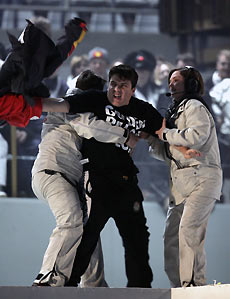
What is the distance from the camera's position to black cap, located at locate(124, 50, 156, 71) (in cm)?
509

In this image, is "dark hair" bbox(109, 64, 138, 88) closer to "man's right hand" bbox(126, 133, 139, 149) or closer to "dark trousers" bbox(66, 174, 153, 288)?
"man's right hand" bbox(126, 133, 139, 149)

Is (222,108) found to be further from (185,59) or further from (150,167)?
(150,167)

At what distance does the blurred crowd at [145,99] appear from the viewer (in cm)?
470

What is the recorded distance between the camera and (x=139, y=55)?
16.8ft

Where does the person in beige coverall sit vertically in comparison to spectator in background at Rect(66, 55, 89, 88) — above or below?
below

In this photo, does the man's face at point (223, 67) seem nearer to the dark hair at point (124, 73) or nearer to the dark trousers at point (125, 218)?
the dark hair at point (124, 73)

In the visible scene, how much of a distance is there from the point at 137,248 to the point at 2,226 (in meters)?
1.71

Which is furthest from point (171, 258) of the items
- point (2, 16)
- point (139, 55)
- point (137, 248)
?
point (2, 16)

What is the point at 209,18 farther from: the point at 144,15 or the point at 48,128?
the point at 48,128

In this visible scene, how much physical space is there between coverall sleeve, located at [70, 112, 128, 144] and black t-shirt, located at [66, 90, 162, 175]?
2 cm

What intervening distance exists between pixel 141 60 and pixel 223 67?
0.58m

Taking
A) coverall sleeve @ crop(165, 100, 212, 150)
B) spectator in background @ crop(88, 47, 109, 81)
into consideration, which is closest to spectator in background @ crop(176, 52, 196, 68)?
spectator in background @ crop(88, 47, 109, 81)

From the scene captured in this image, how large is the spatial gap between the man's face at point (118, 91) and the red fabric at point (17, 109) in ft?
1.09

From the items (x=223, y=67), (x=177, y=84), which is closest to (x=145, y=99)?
(x=223, y=67)
